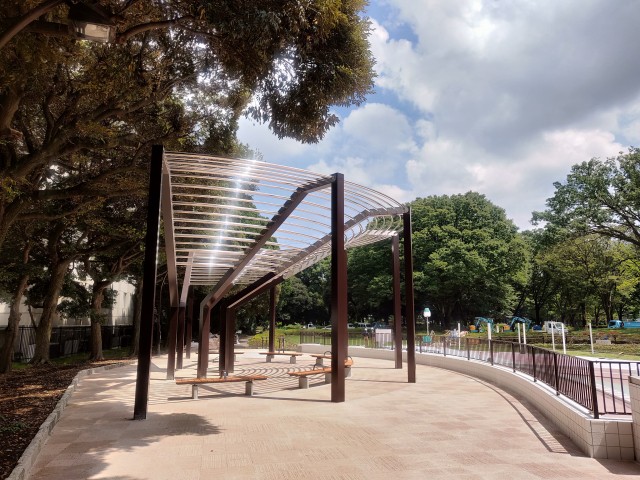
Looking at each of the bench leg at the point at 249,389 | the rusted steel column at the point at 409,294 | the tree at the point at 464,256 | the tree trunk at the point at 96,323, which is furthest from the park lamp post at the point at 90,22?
the tree at the point at 464,256

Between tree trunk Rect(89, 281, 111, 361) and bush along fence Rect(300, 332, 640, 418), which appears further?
tree trunk Rect(89, 281, 111, 361)

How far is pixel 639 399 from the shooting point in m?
5.31

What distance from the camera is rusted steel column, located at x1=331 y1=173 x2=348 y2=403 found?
31.1 feet

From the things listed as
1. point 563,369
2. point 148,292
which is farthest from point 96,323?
point 563,369

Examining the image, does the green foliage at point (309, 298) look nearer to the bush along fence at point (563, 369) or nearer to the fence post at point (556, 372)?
the bush along fence at point (563, 369)

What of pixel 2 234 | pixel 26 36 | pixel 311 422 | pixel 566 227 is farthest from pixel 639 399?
pixel 566 227

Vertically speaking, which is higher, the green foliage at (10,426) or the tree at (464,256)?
the tree at (464,256)

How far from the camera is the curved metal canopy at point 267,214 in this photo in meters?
9.01

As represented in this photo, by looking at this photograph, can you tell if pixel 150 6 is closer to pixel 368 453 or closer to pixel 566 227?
pixel 368 453

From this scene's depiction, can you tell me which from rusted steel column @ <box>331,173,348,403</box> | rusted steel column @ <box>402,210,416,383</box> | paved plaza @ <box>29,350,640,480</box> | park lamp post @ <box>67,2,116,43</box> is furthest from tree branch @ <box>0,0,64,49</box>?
rusted steel column @ <box>402,210,416,383</box>

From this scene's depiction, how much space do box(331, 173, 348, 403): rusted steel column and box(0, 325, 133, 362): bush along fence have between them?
1709 cm

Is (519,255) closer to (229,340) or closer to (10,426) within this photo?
(229,340)

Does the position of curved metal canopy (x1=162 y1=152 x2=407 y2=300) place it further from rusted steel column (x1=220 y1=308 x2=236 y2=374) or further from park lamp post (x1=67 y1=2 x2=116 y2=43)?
park lamp post (x1=67 y1=2 x2=116 y2=43)

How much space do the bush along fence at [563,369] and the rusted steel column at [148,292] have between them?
22.5ft
